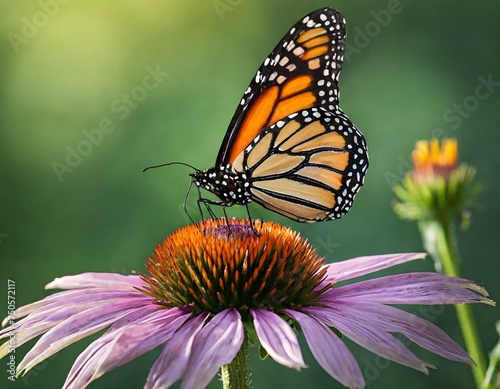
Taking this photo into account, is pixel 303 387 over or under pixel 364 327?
under

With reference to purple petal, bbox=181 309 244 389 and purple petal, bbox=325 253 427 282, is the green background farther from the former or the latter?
purple petal, bbox=181 309 244 389

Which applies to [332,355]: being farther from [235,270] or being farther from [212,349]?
[235,270]

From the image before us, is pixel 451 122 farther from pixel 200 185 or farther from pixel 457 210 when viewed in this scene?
pixel 200 185

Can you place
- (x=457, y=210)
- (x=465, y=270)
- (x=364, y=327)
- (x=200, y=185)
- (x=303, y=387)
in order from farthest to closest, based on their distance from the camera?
(x=465, y=270) < (x=303, y=387) < (x=457, y=210) < (x=200, y=185) < (x=364, y=327)

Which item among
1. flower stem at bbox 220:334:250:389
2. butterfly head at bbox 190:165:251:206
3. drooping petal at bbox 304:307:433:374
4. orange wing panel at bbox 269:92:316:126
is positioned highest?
orange wing panel at bbox 269:92:316:126

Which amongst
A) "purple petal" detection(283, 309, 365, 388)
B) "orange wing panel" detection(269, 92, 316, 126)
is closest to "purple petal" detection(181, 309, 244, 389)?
"purple petal" detection(283, 309, 365, 388)

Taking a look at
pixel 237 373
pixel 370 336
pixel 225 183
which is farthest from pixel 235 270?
pixel 225 183

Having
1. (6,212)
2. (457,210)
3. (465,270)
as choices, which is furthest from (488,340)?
(6,212)
